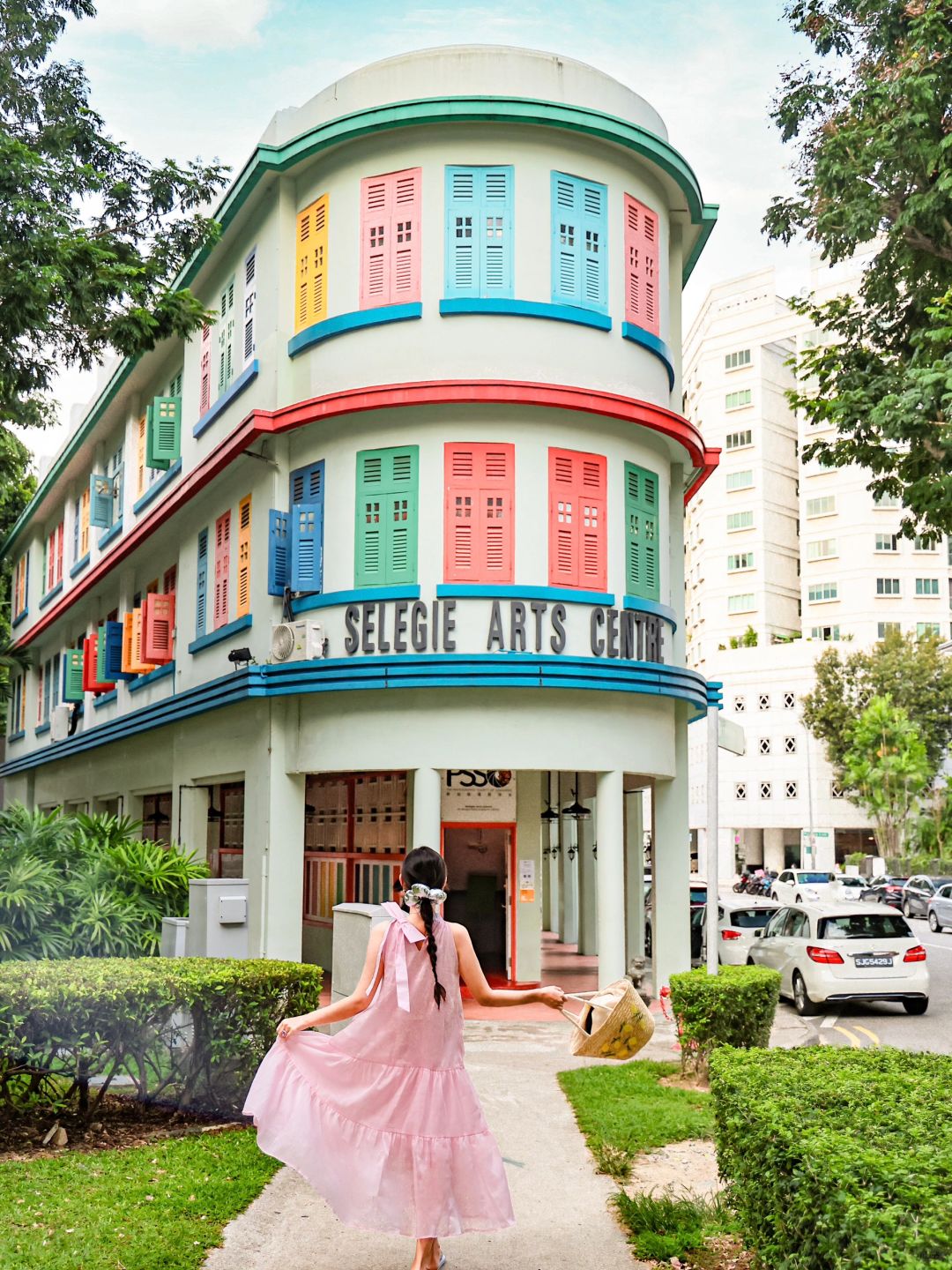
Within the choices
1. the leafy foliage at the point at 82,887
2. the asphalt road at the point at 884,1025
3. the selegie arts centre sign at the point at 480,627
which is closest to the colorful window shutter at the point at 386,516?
the selegie arts centre sign at the point at 480,627

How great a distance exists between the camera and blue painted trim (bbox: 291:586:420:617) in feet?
53.9

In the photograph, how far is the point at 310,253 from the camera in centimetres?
1802

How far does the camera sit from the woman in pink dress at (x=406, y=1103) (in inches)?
238

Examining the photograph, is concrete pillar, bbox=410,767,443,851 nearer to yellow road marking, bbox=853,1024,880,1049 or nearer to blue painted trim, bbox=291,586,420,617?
blue painted trim, bbox=291,586,420,617

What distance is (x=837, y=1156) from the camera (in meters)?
4.57

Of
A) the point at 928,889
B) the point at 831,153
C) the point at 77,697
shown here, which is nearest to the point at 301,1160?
the point at 831,153

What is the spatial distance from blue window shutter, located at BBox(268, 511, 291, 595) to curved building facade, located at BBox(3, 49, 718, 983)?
1.3 inches

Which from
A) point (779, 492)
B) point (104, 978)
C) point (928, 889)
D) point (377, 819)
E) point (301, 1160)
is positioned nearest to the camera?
point (301, 1160)

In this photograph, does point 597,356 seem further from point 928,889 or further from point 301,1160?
point 928,889

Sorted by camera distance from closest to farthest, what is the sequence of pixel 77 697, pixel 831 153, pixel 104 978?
pixel 104 978
pixel 831 153
pixel 77 697

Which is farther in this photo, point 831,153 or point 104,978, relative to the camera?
point 831,153

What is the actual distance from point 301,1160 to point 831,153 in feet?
45.0

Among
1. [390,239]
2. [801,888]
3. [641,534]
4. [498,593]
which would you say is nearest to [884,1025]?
[641,534]

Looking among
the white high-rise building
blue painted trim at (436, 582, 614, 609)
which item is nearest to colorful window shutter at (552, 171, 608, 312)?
blue painted trim at (436, 582, 614, 609)
